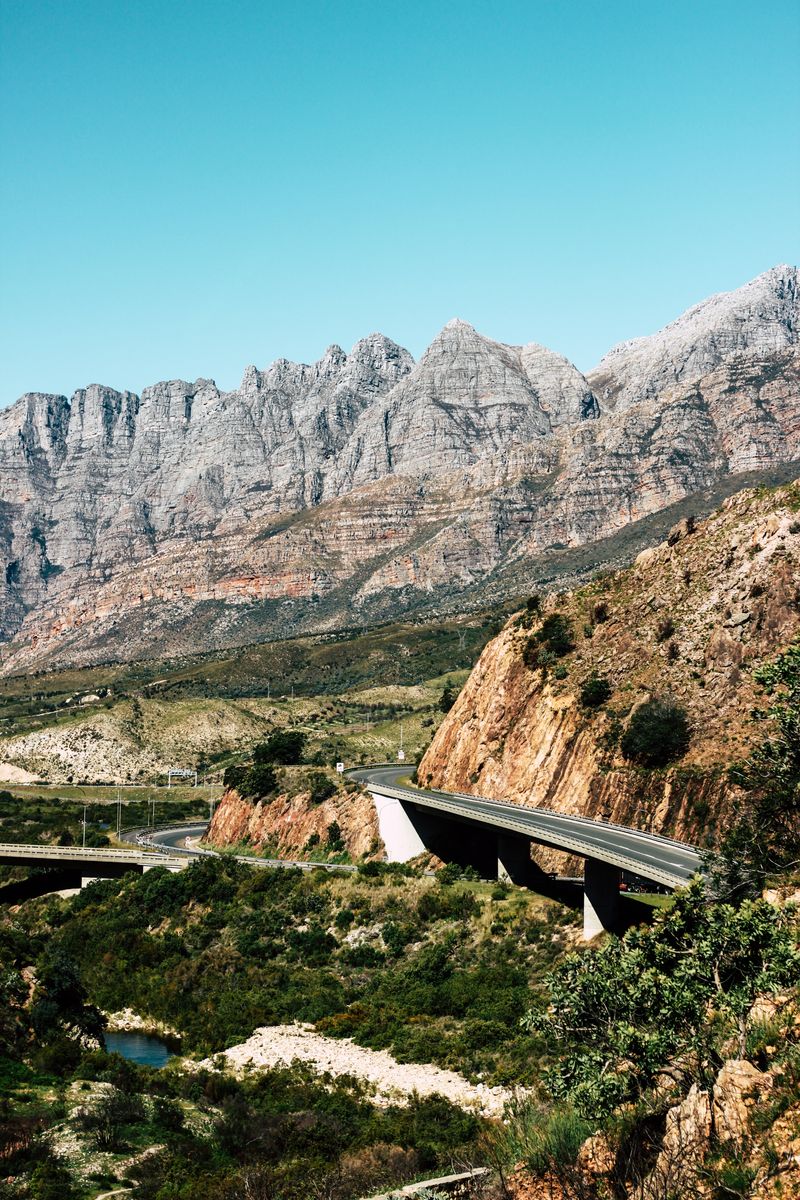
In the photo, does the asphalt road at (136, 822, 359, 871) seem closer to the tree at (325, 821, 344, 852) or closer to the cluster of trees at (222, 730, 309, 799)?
the tree at (325, 821, 344, 852)

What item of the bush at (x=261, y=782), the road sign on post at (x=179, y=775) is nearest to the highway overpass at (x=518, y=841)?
the bush at (x=261, y=782)

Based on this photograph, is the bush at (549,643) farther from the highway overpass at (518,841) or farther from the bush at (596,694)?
the highway overpass at (518,841)

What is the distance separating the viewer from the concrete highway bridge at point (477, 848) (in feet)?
184

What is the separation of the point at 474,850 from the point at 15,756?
121 metres

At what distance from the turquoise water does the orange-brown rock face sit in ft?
88.2

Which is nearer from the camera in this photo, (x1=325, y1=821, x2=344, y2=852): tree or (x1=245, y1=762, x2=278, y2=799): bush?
(x1=325, y1=821, x2=344, y2=852): tree

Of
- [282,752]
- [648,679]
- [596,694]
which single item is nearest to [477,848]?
[596,694]

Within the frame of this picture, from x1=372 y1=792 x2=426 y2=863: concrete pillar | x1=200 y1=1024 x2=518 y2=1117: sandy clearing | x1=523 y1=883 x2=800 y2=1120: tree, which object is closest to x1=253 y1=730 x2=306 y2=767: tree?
x1=372 y1=792 x2=426 y2=863: concrete pillar

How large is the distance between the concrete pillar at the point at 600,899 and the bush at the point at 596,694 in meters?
25.5

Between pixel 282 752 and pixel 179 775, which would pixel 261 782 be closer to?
pixel 282 752

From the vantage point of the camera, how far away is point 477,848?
83.9 metres

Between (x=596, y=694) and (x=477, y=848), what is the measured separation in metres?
15.0

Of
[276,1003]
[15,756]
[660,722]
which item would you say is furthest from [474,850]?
[15,756]

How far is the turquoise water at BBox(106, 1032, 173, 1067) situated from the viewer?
57094 mm
